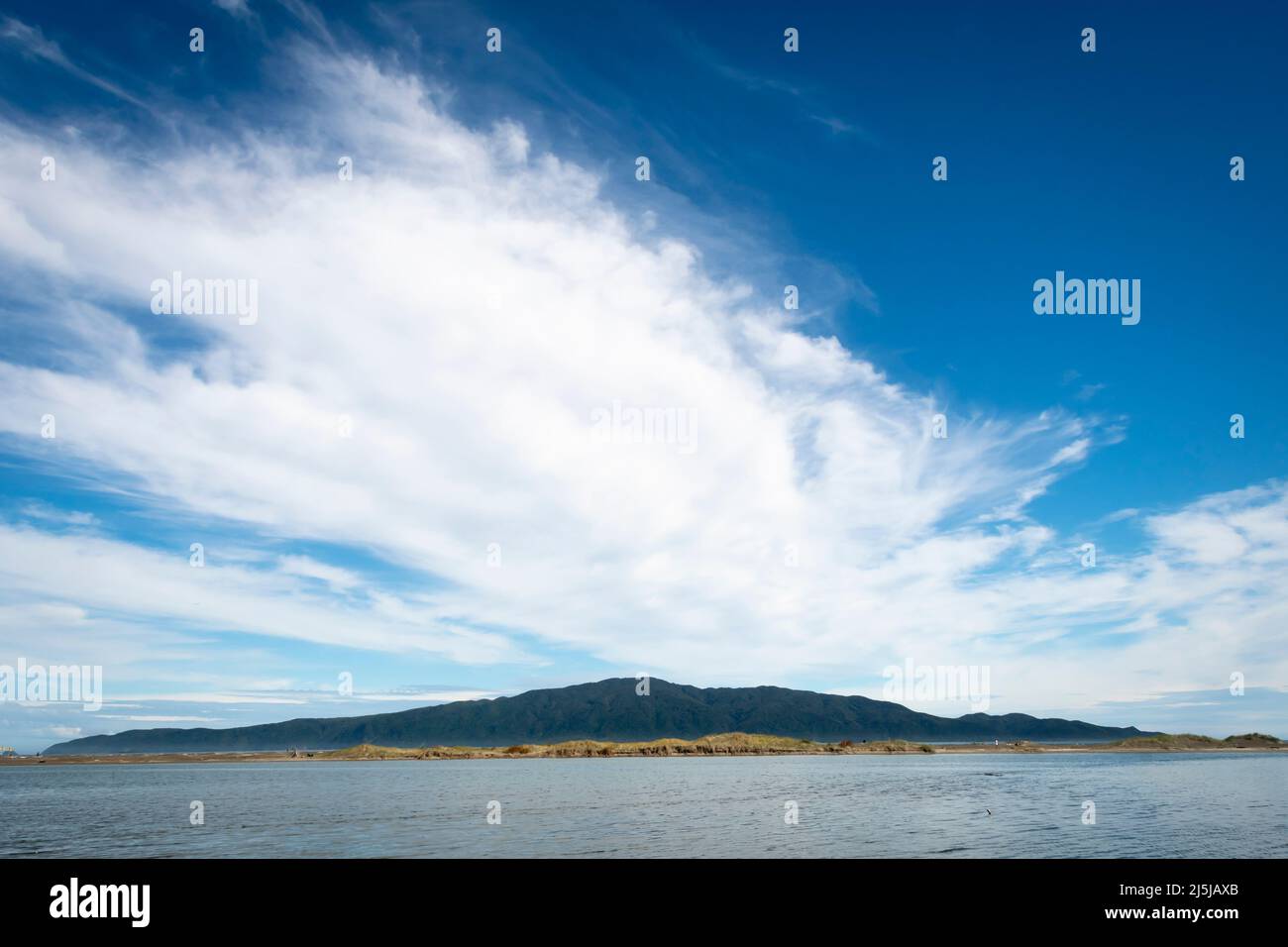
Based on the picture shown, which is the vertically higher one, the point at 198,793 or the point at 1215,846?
the point at 1215,846

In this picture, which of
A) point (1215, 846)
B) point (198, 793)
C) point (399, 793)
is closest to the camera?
point (1215, 846)

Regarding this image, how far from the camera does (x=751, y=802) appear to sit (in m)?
83.8
